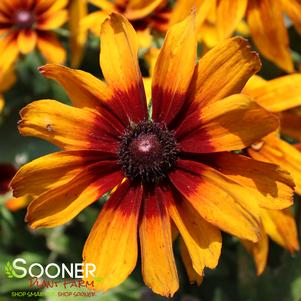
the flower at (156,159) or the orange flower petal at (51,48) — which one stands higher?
the orange flower petal at (51,48)

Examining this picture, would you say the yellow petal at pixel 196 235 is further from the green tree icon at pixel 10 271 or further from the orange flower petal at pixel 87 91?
the green tree icon at pixel 10 271

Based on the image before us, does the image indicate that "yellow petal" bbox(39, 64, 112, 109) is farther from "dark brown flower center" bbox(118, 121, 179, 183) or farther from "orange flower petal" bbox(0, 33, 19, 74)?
"orange flower petal" bbox(0, 33, 19, 74)

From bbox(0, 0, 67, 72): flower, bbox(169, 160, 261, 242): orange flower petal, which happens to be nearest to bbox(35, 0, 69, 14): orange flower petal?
bbox(0, 0, 67, 72): flower

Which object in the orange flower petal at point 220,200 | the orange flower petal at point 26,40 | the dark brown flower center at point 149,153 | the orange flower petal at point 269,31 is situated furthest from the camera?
the orange flower petal at point 26,40

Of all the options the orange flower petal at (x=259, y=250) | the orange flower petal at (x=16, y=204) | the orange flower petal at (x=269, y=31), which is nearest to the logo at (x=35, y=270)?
the orange flower petal at (x=16, y=204)

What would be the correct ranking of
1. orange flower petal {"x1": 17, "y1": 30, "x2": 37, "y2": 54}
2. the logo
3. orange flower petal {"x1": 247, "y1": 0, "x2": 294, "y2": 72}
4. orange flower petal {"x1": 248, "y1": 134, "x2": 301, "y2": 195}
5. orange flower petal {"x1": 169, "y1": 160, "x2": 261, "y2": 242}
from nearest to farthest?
orange flower petal {"x1": 169, "y1": 160, "x2": 261, "y2": 242} < orange flower petal {"x1": 248, "y1": 134, "x2": 301, "y2": 195} < orange flower petal {"x1": 247, "y1": 0, "x2": 294, "y2": 72} < orange flower petal {"x1": 17, "y1": 30, "x2": 37, "y2": 54} < the logo

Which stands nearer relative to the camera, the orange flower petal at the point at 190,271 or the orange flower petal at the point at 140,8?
the orange flower petal at the point at 190,271
